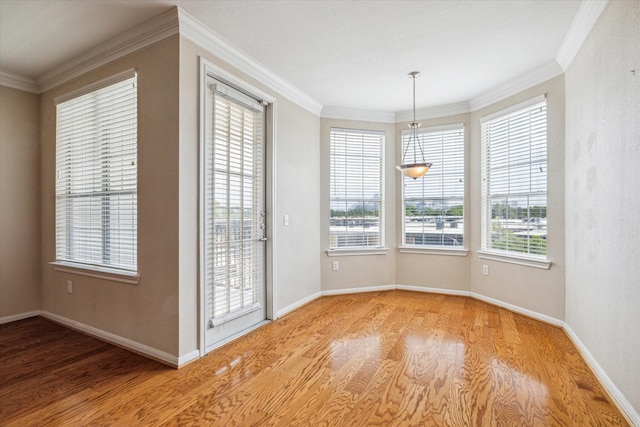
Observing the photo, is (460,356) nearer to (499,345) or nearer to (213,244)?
(499,345)

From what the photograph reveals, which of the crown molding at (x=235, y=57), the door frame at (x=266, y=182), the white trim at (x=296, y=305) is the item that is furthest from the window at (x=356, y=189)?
the door frame at (x=266, y=182)

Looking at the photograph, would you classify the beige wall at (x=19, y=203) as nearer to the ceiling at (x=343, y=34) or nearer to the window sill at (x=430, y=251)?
the ceiling at (x=343, y=34)

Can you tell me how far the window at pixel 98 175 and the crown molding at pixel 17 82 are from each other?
0.56m

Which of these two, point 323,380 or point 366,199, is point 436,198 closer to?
point 366,199

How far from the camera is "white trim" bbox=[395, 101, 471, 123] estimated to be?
4.43 metres

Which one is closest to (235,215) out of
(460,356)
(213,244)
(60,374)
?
(213,244)

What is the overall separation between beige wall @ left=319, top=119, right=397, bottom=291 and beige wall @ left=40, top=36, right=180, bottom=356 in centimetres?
239

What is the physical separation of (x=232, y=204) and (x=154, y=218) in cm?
70

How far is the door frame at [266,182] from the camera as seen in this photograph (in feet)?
8.58

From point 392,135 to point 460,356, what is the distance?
330 cm

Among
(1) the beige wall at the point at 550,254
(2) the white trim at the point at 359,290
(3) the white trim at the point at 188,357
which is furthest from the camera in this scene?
(2) the white trim at the point at 359,290

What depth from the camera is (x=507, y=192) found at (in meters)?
3.87

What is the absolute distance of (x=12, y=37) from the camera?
2.72 meters

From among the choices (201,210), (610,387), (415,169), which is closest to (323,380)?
(201,210)
